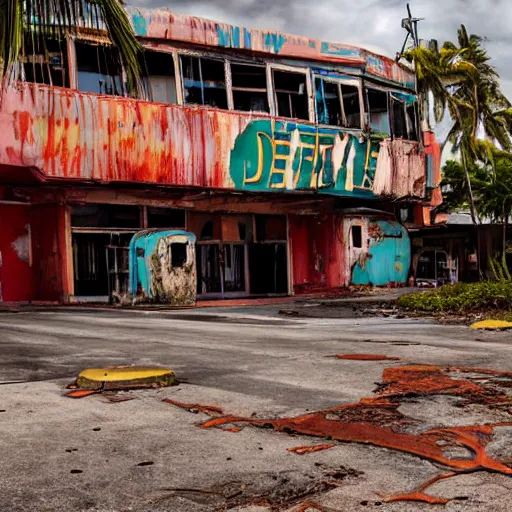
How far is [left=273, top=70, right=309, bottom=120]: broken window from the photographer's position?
798 inches

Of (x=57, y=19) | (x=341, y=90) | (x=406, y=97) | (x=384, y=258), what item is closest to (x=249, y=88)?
(x=341, y=90)

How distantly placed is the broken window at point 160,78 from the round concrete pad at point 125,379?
42.9 ft

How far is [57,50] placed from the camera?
16.8m

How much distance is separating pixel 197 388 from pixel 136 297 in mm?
11393

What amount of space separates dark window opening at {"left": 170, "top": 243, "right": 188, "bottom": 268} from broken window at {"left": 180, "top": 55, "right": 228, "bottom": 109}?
3877 millimetres

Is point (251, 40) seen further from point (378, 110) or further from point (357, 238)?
point (357, 238)

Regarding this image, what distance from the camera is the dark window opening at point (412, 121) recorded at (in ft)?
77.5

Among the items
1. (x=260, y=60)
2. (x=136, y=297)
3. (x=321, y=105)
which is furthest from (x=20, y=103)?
(x=321, y=105)

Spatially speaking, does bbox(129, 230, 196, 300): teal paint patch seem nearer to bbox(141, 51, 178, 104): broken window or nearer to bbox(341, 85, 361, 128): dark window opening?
bbox(141, 51, 178, 104): broken window

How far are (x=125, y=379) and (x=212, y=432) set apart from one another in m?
1.61

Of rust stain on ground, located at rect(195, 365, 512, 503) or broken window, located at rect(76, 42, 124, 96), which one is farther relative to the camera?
broken window, located at rect(76, 42, 124, 96)

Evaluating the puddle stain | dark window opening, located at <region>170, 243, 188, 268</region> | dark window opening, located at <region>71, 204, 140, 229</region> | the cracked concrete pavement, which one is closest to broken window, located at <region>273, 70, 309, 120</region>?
dark window opening, located at <region>71, 204, 140, 229</region>

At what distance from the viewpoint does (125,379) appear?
18.9ft

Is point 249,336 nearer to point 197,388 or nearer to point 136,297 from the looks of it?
point 197,388
